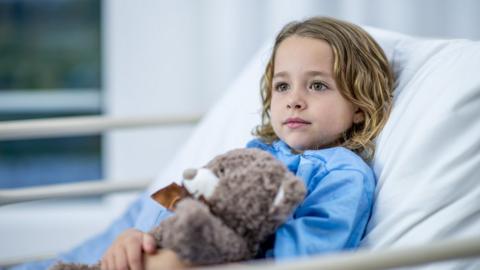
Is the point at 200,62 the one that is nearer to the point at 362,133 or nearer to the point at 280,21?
the point at 280,21

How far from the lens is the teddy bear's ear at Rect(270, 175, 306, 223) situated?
0.75 m

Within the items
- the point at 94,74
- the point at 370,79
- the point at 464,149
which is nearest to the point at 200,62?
the point at 94,74

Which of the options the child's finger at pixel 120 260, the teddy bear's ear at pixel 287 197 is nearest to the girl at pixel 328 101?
the teddy bear's ear at pixel 287 197

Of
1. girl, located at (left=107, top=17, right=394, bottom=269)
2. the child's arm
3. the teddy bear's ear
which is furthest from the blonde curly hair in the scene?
the teddy bear's ear

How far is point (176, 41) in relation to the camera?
1912 millimetres

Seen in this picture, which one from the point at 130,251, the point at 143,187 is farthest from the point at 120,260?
the point at 143,187

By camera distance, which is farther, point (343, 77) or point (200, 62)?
point (200, 62)

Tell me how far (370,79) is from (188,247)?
49 centimetres

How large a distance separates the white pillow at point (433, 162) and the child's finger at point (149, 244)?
0.30 meters

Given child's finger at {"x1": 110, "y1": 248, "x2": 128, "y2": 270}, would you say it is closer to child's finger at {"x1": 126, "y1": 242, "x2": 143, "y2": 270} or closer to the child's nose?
Answer: child's finger at {"x1": 126, "y1": 242, "x2": 143, "y2": 270}

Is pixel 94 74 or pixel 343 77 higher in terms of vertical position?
pixel 343 77

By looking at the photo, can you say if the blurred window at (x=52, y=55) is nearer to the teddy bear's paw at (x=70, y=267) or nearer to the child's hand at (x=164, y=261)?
the teddy bear's paw at (x=70, y=267)

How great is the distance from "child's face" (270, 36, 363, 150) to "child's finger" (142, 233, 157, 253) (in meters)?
0.32

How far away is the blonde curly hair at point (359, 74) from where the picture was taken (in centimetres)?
104
